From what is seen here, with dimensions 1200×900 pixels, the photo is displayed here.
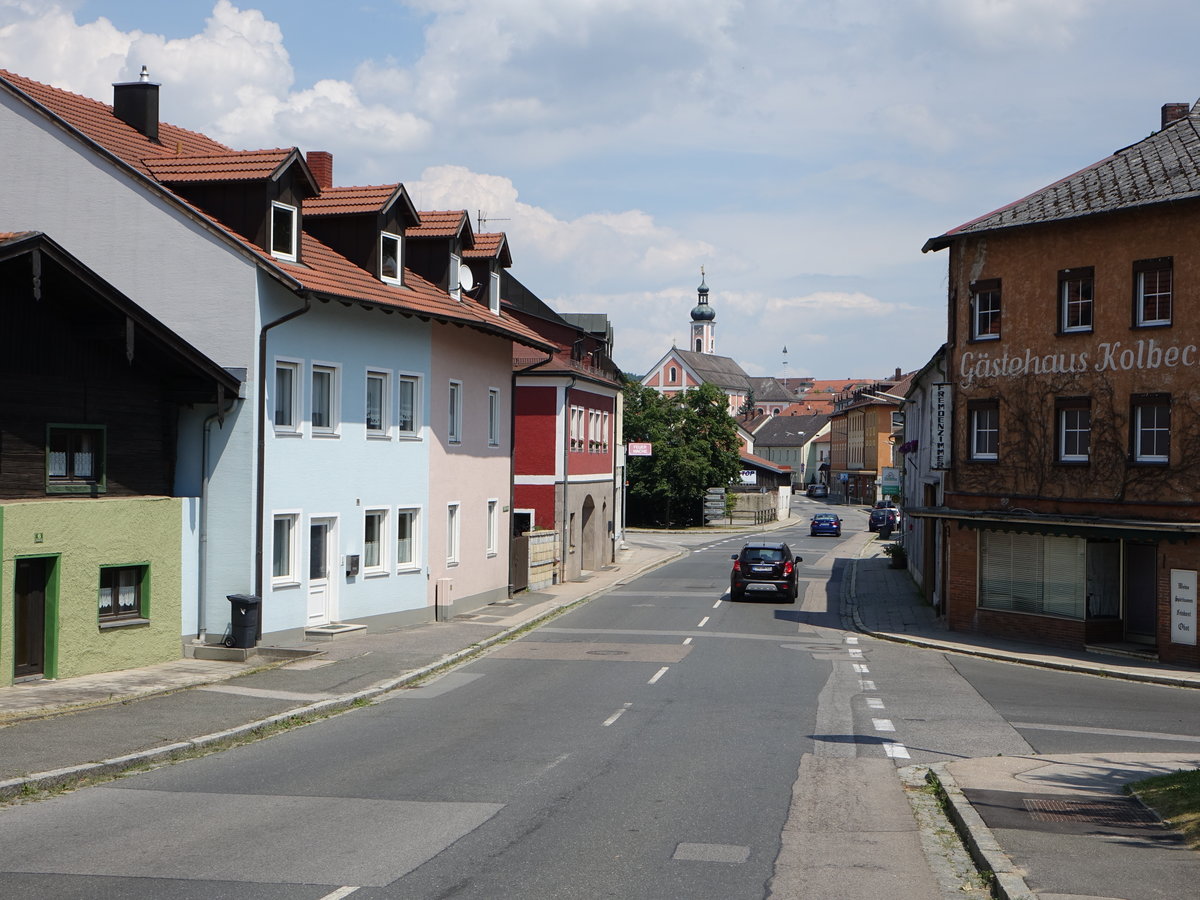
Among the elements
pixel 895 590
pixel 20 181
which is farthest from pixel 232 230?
pixel 895 590

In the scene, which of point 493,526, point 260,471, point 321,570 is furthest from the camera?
point 493,526

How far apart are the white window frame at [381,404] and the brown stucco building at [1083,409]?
12944mm

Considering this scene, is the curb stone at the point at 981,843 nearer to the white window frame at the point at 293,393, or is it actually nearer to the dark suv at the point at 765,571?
the white window frame at the point at 293,393

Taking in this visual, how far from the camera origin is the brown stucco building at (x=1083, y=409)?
2533 cm

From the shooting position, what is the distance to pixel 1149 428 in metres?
26.0

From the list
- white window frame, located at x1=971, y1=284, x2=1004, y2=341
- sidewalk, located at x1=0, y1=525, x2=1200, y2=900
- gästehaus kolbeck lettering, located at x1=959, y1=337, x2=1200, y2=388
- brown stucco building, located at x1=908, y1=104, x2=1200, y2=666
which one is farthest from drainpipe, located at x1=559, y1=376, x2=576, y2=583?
white window frame, located at x1=971, y1=284, x2=1004, y2=341

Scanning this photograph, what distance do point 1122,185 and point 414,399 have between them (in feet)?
54.2

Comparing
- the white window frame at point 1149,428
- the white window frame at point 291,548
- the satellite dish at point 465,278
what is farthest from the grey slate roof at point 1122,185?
the white window frame at point 291,548

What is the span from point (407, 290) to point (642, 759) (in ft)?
51.5

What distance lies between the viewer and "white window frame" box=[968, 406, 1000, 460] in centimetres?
2909

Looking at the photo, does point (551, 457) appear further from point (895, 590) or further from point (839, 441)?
point (839, 441)

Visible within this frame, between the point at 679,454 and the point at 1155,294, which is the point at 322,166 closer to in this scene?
the point at 1155,294

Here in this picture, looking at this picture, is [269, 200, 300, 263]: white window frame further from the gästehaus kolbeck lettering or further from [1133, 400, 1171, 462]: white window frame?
[1133, 400, 1171, 462]: white window frame

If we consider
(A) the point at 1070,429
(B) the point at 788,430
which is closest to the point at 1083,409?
(A) the point at 1070,429
